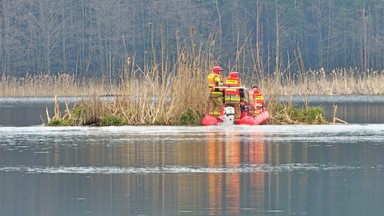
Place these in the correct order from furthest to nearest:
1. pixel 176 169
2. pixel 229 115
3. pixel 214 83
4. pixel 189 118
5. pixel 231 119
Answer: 1. pixel 189 118
2. pixel 214 83
3. pixel 231 119
4. pixel 229 115
5. pixel 176 169

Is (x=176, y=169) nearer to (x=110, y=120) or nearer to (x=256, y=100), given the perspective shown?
(x=110, y=120)

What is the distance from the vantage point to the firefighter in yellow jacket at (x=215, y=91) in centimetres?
3027

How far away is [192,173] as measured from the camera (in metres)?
16.7

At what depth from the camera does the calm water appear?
42.7 ft

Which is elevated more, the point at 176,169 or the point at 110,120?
the point at 110,120

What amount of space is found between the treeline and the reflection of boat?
146 ft

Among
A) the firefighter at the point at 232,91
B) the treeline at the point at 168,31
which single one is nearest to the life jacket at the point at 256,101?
the firefighter at the point at 232,91

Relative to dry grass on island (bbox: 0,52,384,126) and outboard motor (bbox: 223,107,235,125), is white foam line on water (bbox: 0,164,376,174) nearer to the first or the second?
outboard motor (bbox: 223,107,235,125)

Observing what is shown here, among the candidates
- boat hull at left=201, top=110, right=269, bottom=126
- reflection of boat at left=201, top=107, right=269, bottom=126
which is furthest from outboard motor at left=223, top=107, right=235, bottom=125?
boat hull at left=201, top=110, right=269, bottom=126

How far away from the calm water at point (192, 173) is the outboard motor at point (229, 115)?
2.41 m

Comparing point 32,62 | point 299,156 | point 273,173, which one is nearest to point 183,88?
point 299,156

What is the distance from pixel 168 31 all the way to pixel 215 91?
163 ft

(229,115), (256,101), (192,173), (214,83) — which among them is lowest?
(192,173)

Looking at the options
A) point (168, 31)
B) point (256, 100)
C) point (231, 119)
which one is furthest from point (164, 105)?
point (168, 31)
